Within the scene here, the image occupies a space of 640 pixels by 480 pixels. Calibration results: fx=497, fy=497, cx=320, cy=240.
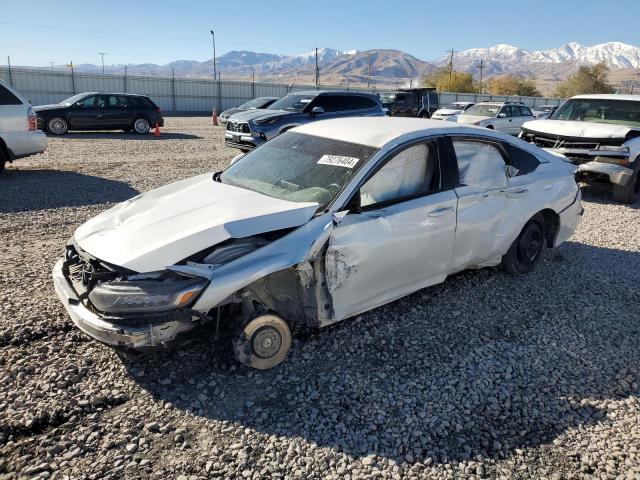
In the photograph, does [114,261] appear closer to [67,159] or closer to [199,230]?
[199,230]

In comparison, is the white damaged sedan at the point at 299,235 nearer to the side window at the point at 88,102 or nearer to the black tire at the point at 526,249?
the black tire at the point at 526,249

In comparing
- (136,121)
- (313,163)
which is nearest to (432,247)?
(313,163)

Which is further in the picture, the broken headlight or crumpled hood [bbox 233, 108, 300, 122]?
crumpled hood [bbox 233, 108, 300, 122]

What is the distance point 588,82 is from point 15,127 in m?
72.9

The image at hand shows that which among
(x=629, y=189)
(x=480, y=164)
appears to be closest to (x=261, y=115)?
(x=629, y=189)

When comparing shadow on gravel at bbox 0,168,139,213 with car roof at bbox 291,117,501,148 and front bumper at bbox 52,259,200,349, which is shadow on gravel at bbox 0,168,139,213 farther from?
front bumper at bbox 52,259,200,349

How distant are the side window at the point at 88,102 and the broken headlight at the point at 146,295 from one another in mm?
16748

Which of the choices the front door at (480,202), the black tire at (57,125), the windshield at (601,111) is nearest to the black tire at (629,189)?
the windshield at (601,111)

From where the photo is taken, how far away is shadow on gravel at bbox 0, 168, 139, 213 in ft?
25.4

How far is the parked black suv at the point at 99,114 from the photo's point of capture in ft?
55.7

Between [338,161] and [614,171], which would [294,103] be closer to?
[614,171]

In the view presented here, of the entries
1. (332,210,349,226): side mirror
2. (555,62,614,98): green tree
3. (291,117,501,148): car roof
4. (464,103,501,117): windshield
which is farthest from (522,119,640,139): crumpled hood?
(555,62,614,98): green tree

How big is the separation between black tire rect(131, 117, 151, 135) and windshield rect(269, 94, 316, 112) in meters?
6.89

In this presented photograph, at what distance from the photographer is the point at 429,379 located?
343cm
